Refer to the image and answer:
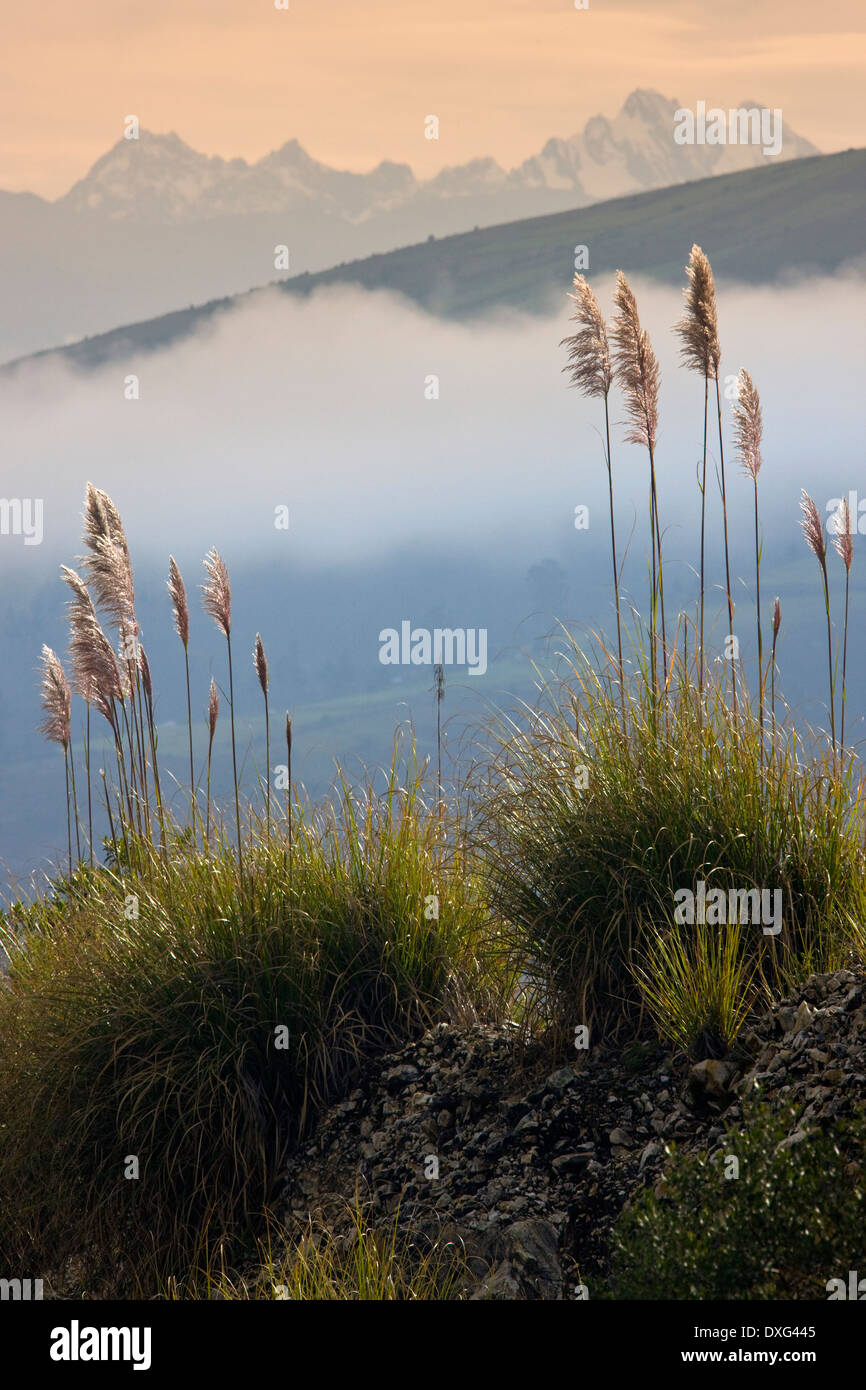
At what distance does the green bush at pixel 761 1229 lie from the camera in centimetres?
316

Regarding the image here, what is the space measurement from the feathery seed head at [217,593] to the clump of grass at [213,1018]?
97cm

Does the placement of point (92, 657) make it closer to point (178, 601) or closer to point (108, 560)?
point (108, 560)

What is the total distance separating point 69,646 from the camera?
5867 millimetres

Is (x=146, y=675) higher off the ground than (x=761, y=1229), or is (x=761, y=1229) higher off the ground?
(x=146, y=675)

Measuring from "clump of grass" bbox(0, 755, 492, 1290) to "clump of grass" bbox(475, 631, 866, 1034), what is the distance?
0.52 metres

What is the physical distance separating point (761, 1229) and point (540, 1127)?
1.59 m

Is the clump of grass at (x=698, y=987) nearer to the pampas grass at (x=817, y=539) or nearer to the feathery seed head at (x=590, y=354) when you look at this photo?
the pampas grass at (x=817, y=539)

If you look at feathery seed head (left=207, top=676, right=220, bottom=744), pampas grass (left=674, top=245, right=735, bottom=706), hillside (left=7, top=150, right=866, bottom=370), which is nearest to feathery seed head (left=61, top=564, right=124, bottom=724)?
feathery seed head (left=207, top=676, right=220, bottom=744)

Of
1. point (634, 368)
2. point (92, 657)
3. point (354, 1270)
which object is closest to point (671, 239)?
point (634, 368)

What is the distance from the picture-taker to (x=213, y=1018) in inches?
202

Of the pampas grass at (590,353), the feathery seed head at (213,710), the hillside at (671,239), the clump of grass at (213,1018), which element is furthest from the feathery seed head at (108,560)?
the hillside at (671,239)

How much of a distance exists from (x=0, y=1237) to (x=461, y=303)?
168m

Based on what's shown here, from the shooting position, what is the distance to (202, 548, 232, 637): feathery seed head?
6.03 meters

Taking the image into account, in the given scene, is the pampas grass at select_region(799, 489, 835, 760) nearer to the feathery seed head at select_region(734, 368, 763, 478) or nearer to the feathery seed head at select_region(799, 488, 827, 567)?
the feathery seed head at select_region(799, 488, 827, 567)
